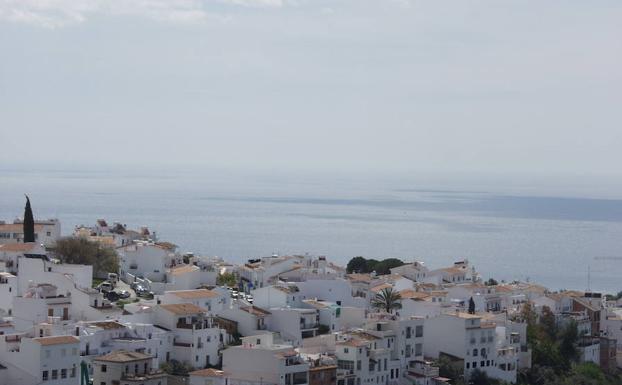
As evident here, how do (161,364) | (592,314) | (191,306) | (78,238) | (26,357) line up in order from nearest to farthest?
(26,357)
(161,364)
(191,306)
(78,238)
(592,314)

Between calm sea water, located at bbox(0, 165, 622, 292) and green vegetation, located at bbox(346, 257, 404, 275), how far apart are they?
59.9 ft

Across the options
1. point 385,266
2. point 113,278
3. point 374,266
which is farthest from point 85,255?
point 374,266

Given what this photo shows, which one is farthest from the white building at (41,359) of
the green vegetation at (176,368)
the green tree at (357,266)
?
the green tree at (357,266)

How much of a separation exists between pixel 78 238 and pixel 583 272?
48710 mm

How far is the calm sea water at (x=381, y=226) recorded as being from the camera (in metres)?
88.1

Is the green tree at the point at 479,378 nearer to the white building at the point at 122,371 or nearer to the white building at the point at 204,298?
the white building at the point at 204,298

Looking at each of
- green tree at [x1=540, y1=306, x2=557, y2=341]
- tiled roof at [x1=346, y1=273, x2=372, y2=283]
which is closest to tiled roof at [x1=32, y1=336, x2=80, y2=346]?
tiled roof at [x1=346, y1=273, x2=372, y2=283]

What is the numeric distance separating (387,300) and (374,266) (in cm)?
1366

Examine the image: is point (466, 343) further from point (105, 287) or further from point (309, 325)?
point (105, 287)

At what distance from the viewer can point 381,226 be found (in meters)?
124

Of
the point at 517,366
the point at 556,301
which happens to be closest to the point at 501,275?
the point at 556,301

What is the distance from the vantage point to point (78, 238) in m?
41.5

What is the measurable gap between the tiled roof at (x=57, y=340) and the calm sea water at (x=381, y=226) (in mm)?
46149

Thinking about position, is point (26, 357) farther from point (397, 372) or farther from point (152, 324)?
point (397, 372)
